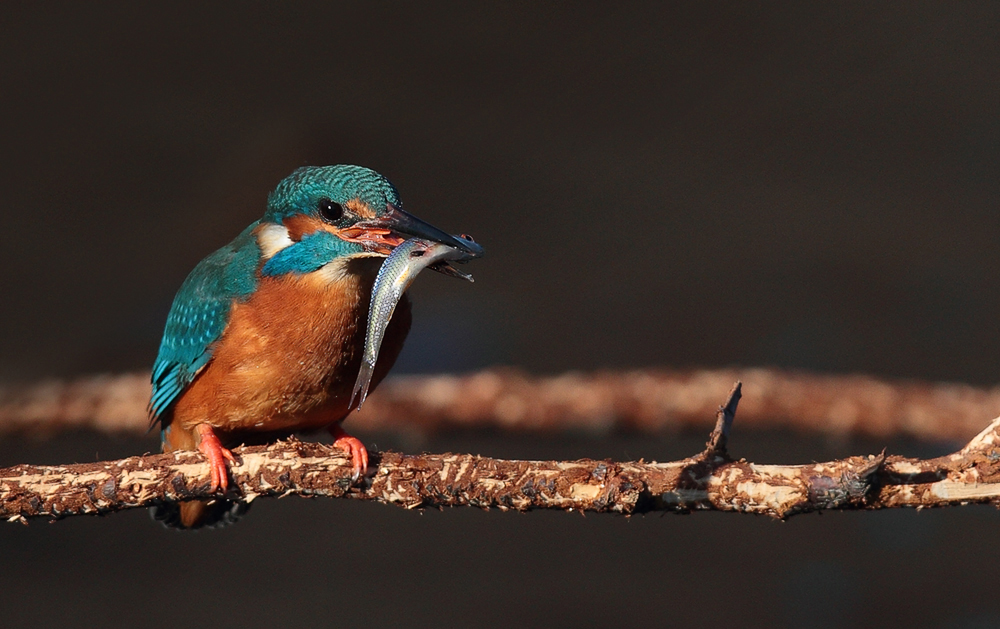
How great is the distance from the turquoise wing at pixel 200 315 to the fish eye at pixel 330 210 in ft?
0.87

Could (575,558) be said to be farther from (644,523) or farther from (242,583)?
(242,583)

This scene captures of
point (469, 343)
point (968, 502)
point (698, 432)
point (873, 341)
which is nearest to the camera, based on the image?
point (968, 502)

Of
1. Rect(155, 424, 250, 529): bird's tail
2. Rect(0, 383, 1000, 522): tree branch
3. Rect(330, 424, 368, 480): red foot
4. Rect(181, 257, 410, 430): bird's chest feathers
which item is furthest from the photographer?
Rect(155, 424, 250, 529): bird's tail

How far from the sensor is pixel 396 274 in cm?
189

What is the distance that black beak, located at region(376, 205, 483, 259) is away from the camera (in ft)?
6.22

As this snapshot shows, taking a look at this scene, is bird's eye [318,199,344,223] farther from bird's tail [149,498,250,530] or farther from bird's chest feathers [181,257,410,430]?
bird's tail [149,498,250,530]

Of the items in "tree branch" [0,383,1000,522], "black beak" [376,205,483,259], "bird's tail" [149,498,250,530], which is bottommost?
"bird's tail" [149,498,250,530]

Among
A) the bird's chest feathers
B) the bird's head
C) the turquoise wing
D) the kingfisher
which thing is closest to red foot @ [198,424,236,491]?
the kingfisher

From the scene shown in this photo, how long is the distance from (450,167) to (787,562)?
2.43m

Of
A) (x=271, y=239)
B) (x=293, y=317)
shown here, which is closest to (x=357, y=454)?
(x=293, y=317)

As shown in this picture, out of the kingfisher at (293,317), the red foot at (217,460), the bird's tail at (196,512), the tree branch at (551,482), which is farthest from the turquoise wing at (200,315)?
the tree branch at (551,482)

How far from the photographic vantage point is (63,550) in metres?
4.20

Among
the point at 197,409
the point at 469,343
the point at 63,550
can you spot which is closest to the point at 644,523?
the point at 469,343

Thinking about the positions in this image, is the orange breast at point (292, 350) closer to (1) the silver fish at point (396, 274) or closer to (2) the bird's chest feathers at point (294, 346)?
(2) the bird's chest feathers at point (294, 346)
